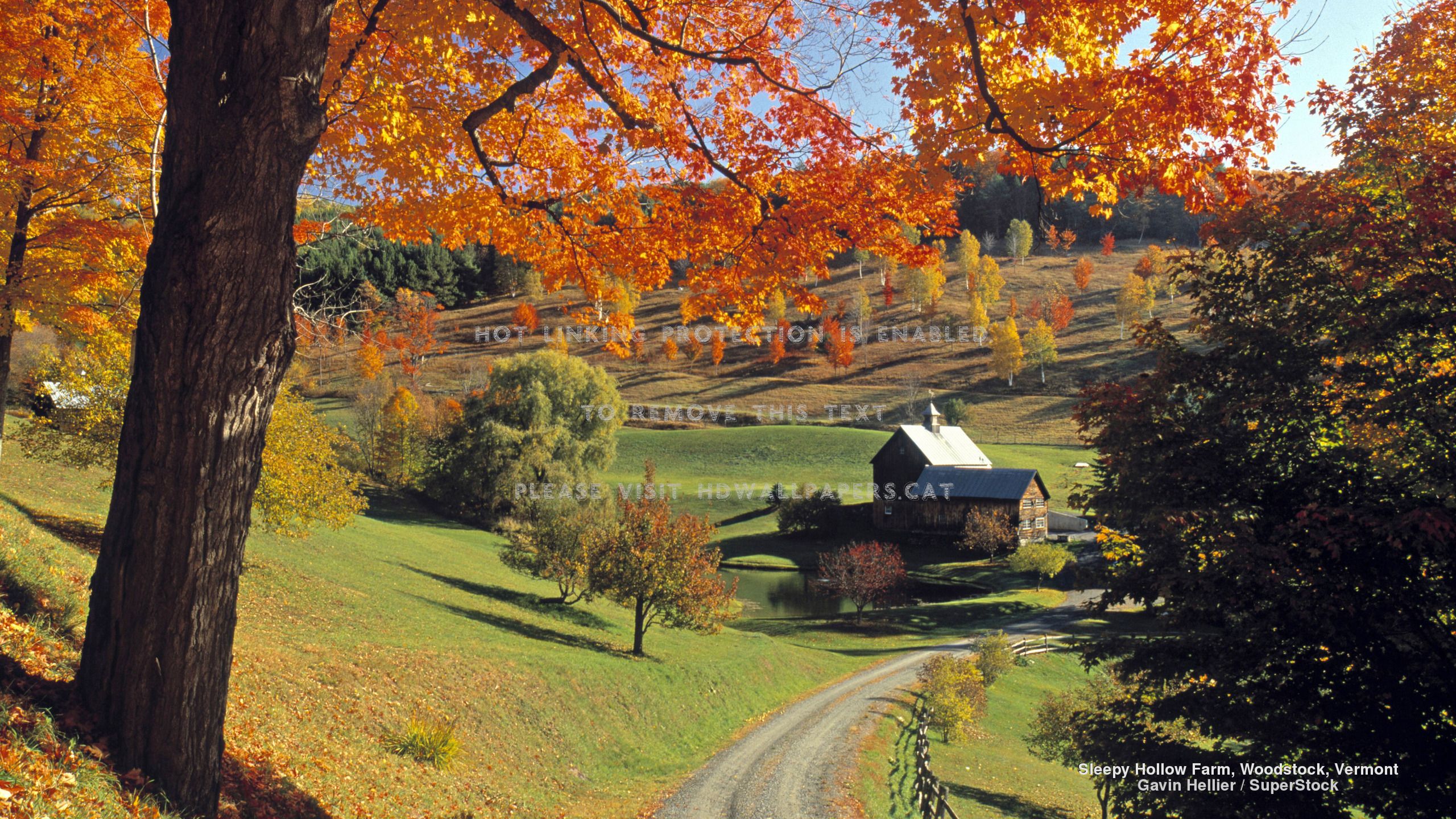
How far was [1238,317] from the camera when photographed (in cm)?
1169

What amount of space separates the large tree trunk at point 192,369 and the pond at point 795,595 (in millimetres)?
39540

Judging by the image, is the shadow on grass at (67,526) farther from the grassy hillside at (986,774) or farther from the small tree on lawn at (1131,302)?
the small tree on lawn at (1131,302)

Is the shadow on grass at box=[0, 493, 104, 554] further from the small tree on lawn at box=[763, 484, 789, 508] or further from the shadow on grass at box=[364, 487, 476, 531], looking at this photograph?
the small tree on lawn at box=[763, 484, 789, 508]

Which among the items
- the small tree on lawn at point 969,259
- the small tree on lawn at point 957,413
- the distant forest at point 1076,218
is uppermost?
the distant forest at point 1076,218

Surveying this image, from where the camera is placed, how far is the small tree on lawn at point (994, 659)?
29689 millimetres

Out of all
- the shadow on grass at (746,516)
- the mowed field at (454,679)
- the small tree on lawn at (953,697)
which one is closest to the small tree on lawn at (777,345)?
the shadow on grass at (746,516)

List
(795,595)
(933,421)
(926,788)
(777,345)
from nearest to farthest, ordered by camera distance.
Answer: (926,788), (795,595), (933,421), (777,345)

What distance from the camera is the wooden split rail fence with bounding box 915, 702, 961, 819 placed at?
16.7 m

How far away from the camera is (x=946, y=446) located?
65.2 metres

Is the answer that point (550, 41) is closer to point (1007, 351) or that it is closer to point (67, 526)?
point (67, 526)

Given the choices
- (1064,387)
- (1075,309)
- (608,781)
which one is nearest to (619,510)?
(608,781)

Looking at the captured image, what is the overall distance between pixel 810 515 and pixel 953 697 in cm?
3711

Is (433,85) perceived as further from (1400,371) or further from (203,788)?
(1400,371)

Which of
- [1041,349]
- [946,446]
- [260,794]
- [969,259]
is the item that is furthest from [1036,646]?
[969,259]
